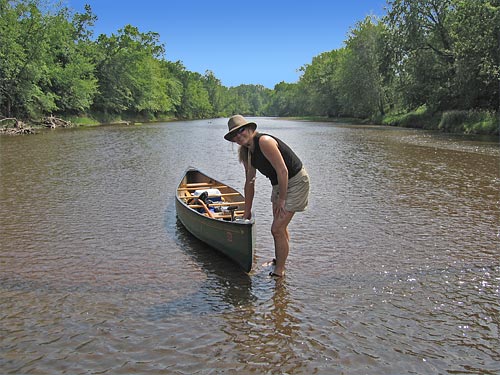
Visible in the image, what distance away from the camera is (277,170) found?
562cm

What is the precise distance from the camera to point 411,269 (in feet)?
22.2

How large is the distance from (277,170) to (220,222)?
1.66m

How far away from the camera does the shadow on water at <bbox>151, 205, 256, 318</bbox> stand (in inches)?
215

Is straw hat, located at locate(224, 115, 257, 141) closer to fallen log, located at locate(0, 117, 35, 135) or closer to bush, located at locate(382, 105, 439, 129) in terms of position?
fallen log, located at locate(0, 117, 35, 135)

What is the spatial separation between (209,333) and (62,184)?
10401 mm

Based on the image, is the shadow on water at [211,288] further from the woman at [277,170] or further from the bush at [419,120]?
the bush at [419,120]

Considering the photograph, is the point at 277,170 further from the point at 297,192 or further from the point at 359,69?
the point at 359,69

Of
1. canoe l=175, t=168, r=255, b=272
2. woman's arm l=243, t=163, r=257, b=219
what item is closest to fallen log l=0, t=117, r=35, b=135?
canoe l=175, t=168, r=255, b=272

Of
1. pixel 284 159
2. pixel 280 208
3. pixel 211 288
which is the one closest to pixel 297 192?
pixel 280 208

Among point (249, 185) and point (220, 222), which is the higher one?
point (249, 185)

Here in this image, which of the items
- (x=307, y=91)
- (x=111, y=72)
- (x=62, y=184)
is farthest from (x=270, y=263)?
(x=307, y=91)

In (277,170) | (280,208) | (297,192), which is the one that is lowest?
(280,208)

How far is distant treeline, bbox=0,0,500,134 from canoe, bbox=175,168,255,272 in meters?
26.7

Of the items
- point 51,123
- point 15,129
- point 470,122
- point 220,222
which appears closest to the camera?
point 220,222
